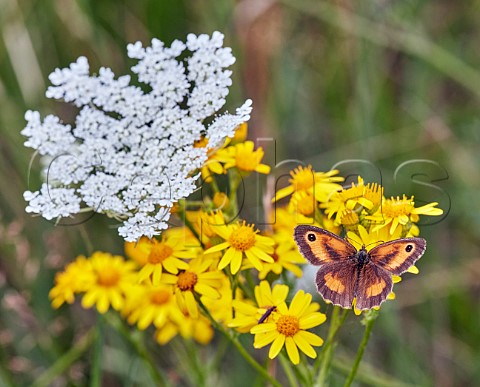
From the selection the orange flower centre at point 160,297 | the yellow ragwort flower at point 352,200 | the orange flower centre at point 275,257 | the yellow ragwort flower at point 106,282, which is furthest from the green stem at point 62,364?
the yellow ragwort flower at point 352,200

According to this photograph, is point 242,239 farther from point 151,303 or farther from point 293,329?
point 151,303

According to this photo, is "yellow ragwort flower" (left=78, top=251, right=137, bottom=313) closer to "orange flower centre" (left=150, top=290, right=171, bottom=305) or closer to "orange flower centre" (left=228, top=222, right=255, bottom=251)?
"orange flower centre" (left=150, top=290, right=171, bottom=305)

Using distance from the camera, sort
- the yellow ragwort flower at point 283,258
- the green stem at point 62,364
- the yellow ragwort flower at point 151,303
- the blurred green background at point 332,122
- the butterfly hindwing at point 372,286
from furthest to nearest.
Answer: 1. the blurred green background at point 332,122
2. the green stem at point 62,364
3. the yellow ragwort flower at point 151,303
4. the yellow ragwort flower at point 283,258
5. the butterfly hindwing at point 372,286

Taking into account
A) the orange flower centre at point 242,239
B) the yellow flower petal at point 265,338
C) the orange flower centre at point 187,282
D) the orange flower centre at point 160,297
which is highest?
the orange flower centre at point 160,297

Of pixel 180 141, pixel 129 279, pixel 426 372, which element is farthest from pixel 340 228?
pixel 426 372

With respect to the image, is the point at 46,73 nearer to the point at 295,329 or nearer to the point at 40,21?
the point at 40,21

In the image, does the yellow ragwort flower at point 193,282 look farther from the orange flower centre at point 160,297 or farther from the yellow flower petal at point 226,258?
the orange flower centre at point 160,297
